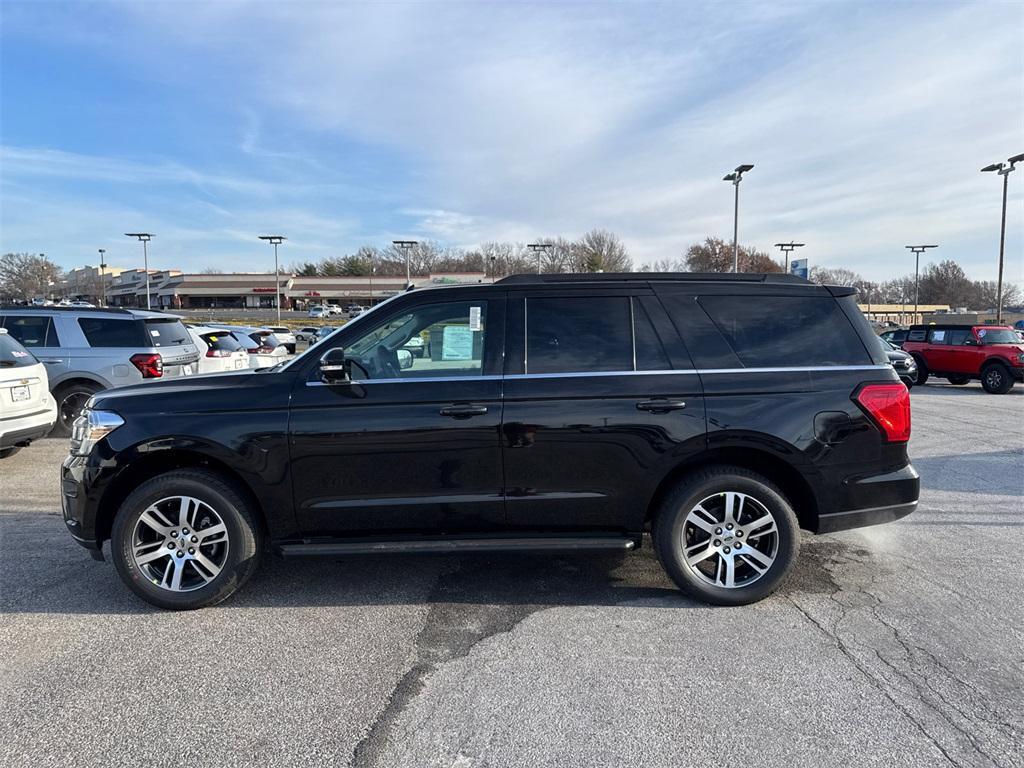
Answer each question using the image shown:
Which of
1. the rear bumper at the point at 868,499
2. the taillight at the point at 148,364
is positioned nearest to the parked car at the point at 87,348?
the taillight at the point at 148,364

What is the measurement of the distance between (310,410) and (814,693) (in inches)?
118

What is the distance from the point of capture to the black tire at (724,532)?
3.84m

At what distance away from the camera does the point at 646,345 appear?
3959 mm

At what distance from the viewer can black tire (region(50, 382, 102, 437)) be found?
902cm

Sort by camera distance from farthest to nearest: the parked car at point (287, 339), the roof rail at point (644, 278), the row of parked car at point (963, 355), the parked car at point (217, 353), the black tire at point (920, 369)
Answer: the black tire at point (920, 369) < the row of parked car at point (963, 355) < the parked car at point (217, 353) < the parked car at point (287, 339) < the roof rail at point (644, 278)

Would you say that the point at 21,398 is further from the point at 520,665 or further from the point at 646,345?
the point at 646,345

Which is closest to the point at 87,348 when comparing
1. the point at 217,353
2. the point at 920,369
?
the point at 217,353

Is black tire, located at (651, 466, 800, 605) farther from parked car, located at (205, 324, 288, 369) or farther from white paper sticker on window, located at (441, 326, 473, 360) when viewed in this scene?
parked car, located at (205, 324, 288, 369)

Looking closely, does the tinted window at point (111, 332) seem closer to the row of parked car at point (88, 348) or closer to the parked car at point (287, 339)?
the row of parked car at point (88, 348)

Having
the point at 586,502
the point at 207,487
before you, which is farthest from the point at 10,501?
the point at 586,502

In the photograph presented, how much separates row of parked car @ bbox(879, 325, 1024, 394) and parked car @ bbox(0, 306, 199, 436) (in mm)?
15111

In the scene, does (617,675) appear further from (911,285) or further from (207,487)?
(911,285)

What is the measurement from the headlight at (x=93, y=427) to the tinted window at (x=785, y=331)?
3646 mm

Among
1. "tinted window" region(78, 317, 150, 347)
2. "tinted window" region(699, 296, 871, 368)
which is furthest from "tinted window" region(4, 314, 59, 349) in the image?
"tinted window" region(699, 296, 871, 368)
